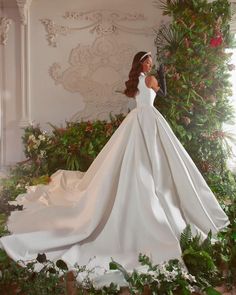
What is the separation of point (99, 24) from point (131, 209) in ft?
16.1

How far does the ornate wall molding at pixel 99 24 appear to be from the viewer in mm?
7578

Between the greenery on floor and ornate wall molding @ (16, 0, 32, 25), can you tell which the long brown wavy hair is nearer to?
the greenery on floor

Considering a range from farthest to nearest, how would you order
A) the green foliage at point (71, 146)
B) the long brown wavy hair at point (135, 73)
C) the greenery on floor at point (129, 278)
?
the green foliage at point (71, 146)
the long brown wavy hair at point (135, 73)
the greenery on floor at point (129, 278)

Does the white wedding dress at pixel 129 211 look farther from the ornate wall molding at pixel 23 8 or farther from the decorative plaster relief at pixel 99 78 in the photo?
the ornate wall molding at pixel 23 8

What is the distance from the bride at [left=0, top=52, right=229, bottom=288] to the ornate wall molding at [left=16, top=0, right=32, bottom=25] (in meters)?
3.91

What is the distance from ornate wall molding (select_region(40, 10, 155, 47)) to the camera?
24.9 ft

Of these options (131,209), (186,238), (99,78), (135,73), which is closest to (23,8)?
(99,78)

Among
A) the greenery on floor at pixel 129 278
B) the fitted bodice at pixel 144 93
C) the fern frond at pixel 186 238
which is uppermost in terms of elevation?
the fitted bodice at pixel 144 93

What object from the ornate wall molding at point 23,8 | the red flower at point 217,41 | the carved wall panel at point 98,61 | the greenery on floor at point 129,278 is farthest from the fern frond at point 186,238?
the ornate wall molding at point 23,8

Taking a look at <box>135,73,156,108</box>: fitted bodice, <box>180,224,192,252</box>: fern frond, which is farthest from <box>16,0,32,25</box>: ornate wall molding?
<box>180,224,192,252</box>: fern frond

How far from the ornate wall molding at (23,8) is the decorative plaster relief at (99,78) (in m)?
1.01

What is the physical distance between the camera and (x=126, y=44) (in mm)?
7652

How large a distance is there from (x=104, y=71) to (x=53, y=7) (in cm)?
158

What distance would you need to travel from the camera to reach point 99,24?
25.0ft
